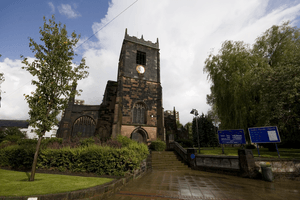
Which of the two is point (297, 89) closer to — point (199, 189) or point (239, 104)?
point (239, 104)

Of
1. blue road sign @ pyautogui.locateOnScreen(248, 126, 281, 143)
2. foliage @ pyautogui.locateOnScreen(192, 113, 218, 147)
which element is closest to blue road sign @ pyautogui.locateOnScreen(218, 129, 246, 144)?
blue road sign @ pyautogui.locateOnScreen(248, 126, 281, 143)

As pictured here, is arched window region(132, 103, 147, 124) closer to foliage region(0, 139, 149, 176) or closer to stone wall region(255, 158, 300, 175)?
foliage region(0, 139, 149, 176)

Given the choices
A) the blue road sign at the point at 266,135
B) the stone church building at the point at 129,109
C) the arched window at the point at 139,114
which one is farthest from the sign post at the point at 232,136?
the arched window at the point at 139,114

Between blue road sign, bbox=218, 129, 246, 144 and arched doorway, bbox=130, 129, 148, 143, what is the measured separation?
10864 mm

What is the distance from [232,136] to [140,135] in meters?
12.4

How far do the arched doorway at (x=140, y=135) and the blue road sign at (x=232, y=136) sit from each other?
10864 millimetres

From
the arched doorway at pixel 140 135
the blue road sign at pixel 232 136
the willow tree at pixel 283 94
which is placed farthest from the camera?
the arched doorway at pixel 140 135

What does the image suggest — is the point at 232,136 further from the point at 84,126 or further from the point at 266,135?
the point at 84,126

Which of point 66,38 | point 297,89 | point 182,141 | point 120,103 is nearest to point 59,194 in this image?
point 66,38

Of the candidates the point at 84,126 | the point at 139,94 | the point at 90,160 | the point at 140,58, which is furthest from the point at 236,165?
the point at 140,58

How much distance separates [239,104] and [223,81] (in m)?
3.15

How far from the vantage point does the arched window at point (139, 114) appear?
20.7 meters

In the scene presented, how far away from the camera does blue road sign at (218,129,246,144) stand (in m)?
10.8

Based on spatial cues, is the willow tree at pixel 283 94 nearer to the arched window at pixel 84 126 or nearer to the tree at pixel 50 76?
the tree at pixel 50 76
